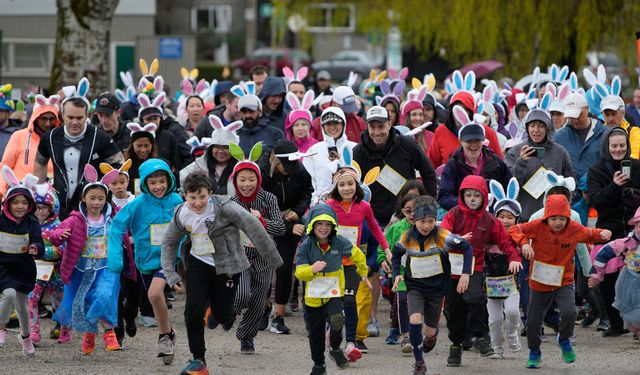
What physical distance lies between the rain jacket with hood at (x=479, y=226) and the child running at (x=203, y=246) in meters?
1.47

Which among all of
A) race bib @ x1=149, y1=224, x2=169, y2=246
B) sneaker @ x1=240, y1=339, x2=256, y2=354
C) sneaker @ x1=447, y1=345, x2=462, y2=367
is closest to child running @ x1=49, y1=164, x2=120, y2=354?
race bib @ x1=149, y1=224, x2=169, y2=246

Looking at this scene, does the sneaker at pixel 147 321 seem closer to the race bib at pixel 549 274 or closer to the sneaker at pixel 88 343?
the sneaker at pixel 88 343

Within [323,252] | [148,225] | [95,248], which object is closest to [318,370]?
[323,252]

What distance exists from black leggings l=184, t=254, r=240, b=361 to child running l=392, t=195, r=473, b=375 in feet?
4.17

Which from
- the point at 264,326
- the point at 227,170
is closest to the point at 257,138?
the point at 227,170

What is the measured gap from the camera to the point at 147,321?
12.3 meters

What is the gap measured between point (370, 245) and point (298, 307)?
2491 mm

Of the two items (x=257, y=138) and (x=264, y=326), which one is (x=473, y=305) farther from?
(x=257, y=138)

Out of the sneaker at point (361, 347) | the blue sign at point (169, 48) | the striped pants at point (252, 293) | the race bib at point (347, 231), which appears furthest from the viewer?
the blue sign at point (169, 48)

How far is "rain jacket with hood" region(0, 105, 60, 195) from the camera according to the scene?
12.8 m

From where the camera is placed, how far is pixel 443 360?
10.4m

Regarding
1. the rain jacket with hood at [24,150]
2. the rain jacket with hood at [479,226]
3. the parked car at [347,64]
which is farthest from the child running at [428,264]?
the parked car at [347,64]

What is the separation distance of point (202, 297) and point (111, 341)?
153 centimetres

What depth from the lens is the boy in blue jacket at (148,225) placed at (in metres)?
10.2
